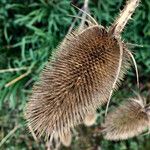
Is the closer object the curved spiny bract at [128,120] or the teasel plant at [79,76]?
the teasel plant at [79,76]

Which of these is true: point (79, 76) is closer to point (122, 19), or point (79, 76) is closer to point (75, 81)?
point (75, 81)

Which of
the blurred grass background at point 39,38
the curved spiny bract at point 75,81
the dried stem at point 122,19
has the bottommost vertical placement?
the blurred grass background at point 39,38

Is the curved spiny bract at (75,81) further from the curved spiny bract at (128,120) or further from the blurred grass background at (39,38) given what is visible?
the blurred grass background at (39,38)

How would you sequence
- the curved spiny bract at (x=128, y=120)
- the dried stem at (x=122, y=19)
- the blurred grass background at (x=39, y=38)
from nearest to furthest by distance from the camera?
the dried stem at (x=122, y=19)
the curved spiny bract at (x=128, y=120)
the blurred grass background at (x=39, y=38)

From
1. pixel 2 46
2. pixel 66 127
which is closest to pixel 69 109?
pixel 66 127

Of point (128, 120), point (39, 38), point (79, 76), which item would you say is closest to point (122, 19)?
point (79, 76)

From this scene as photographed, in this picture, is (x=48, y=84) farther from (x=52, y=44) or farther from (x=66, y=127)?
(x=52, y=44)

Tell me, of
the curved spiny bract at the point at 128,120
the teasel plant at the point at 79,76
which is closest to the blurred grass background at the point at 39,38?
the curved spiny bract at the point at 128,120

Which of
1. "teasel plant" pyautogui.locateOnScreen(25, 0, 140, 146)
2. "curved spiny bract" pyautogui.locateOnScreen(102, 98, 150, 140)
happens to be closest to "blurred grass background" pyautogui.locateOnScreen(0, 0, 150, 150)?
"curved spiny bract" pyautogui.locateOnScreen(102, 98, 150, 140)
